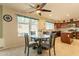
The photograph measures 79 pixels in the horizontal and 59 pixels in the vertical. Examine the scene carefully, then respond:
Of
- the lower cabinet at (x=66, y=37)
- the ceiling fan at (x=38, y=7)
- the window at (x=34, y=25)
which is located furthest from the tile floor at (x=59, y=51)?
the ceiling fan at (x=38, y=7)

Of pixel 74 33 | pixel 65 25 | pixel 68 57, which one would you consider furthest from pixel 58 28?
pixel 68 57

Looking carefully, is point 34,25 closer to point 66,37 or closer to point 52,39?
point 52,39

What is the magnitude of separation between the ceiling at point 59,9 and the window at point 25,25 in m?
0.17

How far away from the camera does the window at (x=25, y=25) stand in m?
2.18

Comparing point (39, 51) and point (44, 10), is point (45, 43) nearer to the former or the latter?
point (39, 51)

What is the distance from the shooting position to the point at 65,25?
7.30 feet

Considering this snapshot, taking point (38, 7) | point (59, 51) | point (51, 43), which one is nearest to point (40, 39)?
point (51, 43)

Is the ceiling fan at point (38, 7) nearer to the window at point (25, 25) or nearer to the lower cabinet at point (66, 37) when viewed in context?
the window at point (25, 25)

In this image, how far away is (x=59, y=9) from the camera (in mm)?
2133

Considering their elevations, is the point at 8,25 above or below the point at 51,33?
above

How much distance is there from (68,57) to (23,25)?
1079 mm

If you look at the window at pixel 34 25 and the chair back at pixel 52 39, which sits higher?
the window at pixel 34 25

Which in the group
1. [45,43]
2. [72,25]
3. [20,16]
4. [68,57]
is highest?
[20,16]

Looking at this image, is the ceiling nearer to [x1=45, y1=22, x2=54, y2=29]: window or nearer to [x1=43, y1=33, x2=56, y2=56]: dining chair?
[x1=45, y1=22, x2=54, y2=29]: window
